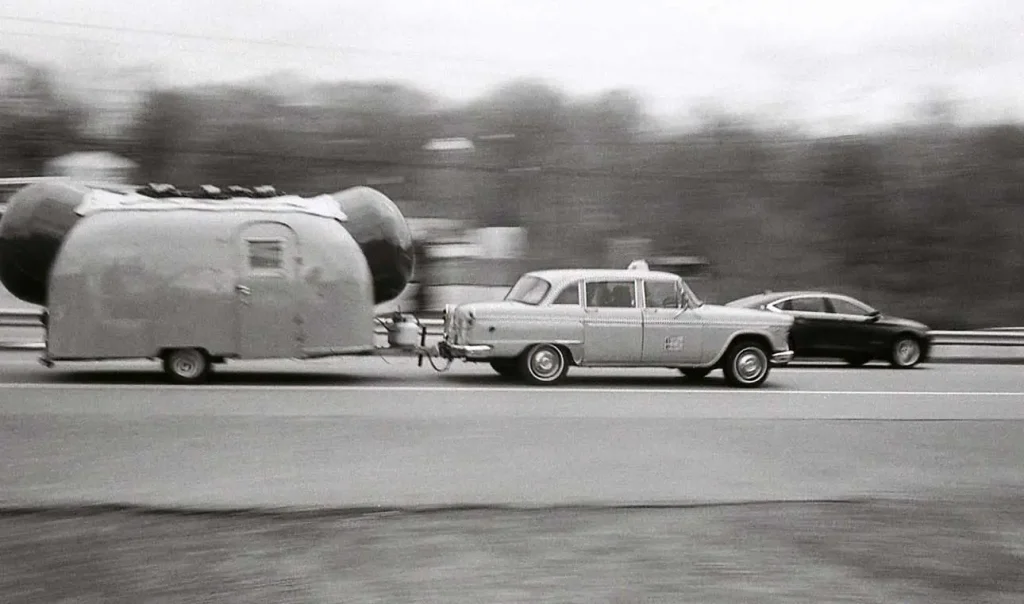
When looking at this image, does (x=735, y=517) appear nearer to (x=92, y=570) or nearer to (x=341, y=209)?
(x=92, y=570)

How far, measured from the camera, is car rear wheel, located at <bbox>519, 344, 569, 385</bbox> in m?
13.5

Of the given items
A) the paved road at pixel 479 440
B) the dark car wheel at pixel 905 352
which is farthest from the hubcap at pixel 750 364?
the dark car wheel at pixel 905 352

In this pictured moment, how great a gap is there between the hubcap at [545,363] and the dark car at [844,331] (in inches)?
216

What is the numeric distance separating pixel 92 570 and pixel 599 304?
9573 mm

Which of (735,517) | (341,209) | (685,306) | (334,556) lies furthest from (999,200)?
(334,556)

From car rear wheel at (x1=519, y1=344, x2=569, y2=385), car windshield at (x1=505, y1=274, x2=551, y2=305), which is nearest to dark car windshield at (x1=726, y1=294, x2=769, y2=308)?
car windshield at (x1=505, y1=274, x2=551, y2=305)

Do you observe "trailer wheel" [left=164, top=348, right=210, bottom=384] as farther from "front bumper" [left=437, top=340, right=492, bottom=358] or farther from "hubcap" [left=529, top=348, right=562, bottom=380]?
"hubcap" [left=529, top=348, right=562, bottom=380]

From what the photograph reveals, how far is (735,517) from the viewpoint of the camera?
5.95 m

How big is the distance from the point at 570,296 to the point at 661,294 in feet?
4.19

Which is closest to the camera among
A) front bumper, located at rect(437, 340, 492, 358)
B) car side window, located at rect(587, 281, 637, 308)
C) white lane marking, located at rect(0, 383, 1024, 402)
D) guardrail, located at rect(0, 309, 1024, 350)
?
white lane marking, located at rect(0, 383, 1024, 402)

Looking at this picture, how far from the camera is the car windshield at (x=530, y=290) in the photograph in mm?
13672

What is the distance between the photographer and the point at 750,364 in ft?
46.0

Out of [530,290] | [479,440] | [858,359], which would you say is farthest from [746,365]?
[479,440]

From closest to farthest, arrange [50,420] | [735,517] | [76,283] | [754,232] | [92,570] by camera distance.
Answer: [92,570] < [735,517] < [50,420] < [76,283] < [754,232]
